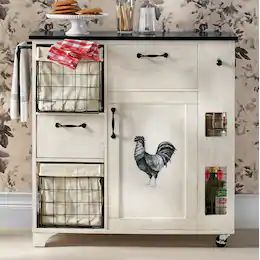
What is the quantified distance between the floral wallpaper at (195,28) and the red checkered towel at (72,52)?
0.56m

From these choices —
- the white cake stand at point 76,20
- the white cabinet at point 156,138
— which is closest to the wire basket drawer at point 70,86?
the white cabinet at point 156,138

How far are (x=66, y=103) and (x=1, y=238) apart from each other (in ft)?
2.96

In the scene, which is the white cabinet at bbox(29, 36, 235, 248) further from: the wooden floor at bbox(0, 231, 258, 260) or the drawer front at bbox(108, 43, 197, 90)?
the wooden floor at bbox(0, 231, 258, 260)

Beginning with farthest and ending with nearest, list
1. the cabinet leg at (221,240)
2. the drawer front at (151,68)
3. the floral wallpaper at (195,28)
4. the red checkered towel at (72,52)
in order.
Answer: the floral wallpaper at (195,28), the cabinet leg at (221,240), the drawer front at (151,68), the red checkered towel at (72,52)

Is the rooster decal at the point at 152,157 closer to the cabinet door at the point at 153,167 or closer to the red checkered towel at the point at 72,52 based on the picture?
the cabinet door at the point at 153,167

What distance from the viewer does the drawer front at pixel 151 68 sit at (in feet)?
13.6

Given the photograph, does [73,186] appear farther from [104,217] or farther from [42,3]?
[42,3]

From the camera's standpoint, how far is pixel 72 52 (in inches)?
159

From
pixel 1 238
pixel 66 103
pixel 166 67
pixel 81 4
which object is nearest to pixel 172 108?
pixel 166 67

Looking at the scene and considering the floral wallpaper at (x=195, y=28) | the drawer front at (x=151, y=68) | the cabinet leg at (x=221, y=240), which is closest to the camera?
the drawer front at (x=151, y=68)

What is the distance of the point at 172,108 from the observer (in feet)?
13.7

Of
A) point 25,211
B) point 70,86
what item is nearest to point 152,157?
point 70,86

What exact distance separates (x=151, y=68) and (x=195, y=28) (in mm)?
571

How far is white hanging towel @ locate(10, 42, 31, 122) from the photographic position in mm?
4230
